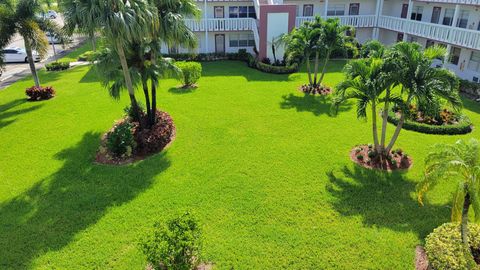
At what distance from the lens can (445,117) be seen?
16766 mm

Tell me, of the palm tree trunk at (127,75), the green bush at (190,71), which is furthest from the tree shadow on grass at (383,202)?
the green bush at (190,71)

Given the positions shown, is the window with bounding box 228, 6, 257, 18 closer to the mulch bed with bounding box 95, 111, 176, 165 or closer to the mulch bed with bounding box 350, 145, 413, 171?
the mulch bed with bounding box 95, 111, 176, 165

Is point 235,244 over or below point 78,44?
below

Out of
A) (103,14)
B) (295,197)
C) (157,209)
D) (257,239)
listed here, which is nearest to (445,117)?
(295,197)

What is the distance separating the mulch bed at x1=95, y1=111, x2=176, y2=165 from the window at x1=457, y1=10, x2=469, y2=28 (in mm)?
22665

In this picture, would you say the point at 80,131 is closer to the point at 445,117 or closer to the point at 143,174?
the point at 143,174

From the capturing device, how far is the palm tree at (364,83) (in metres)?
11.7

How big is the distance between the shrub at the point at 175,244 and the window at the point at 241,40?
1016 inches

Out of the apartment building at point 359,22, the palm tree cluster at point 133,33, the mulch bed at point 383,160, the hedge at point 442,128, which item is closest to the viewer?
the palm tree cluster at point 133,33

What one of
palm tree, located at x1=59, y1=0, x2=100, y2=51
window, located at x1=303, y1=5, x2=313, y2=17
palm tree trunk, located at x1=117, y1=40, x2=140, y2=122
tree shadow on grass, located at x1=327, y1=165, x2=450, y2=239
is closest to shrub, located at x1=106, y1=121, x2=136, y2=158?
palm tree trunk, located at x1=117, y1=40, x2=140, y2=122

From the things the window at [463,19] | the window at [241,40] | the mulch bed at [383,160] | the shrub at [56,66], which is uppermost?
the window at [463,19]

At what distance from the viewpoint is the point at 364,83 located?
39.6 ft

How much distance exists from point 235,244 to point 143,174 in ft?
16.9

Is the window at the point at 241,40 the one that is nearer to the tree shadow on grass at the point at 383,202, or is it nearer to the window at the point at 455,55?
the window at the point at 455,55
